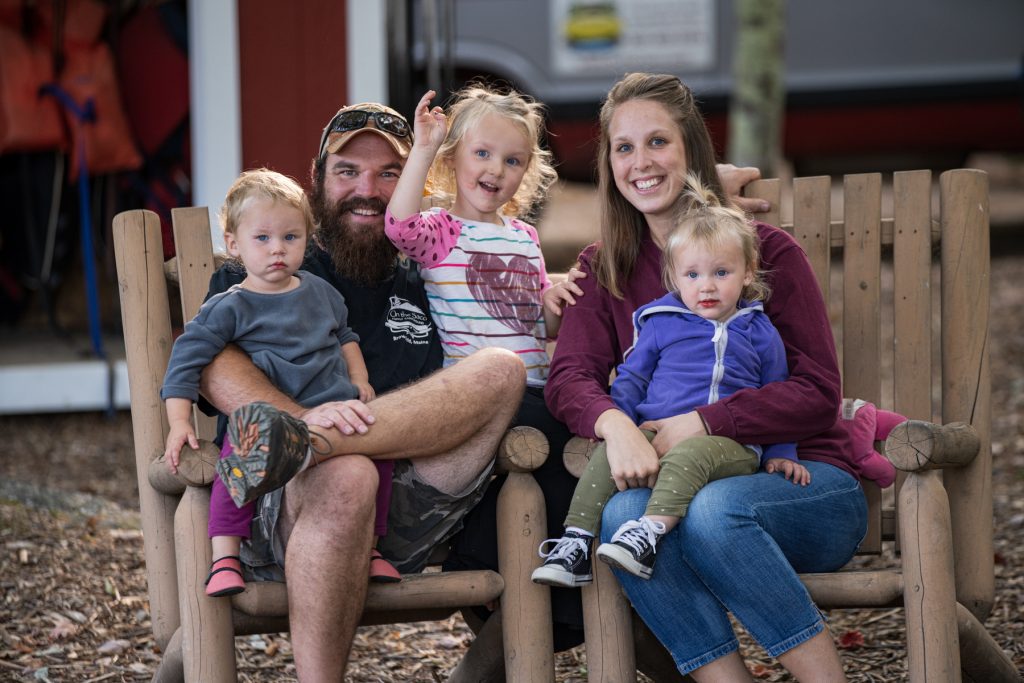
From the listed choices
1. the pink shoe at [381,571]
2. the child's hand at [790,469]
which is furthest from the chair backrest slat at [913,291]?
the pink shoe at [381,571]

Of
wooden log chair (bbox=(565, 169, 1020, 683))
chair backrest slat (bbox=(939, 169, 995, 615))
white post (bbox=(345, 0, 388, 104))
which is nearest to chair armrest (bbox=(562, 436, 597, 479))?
wooden log chair (bbox=(565, 169, 1020, 683))

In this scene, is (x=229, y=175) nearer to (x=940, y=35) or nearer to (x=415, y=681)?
(x=415, y=681)

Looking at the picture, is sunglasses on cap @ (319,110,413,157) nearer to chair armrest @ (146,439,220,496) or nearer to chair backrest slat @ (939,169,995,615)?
chair armrest @ (146,439,220,496)

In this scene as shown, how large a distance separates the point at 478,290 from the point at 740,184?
29.4 inches

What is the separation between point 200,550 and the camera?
2.62m

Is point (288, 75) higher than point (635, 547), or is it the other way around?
point (288, 75)

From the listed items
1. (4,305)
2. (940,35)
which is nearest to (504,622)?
(4,305)

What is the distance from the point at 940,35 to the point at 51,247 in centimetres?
609

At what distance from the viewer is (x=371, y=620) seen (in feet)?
9.12

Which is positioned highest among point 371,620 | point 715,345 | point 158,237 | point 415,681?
point 158,237

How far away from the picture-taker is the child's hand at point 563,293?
3.09 meters

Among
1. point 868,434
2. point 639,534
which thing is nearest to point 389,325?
point 639,534

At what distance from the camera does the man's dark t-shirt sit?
303cm

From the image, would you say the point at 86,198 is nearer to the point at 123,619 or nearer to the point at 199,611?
the point at 123,619
